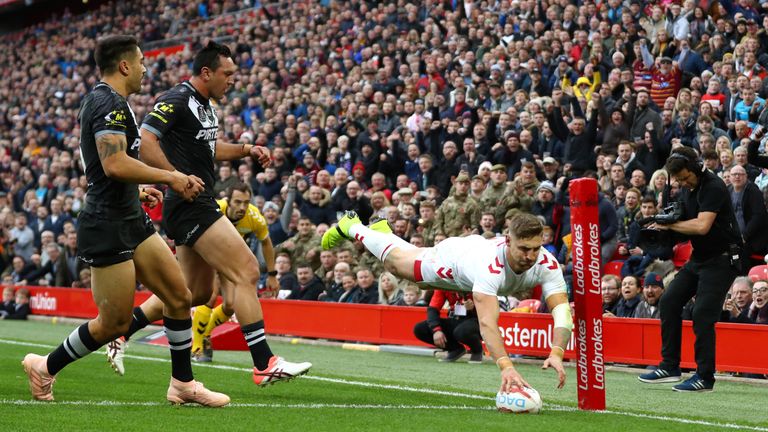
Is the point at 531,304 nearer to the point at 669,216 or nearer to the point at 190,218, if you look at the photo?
the point at 669,216

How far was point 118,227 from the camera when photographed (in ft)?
25.3

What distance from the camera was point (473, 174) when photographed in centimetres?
1870

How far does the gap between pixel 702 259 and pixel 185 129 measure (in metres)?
4.73

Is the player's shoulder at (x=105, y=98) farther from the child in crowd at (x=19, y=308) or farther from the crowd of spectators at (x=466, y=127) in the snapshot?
the child in crowd at (x=19, y=308)

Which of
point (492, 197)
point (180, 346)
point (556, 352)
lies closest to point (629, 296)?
point (492, 197)

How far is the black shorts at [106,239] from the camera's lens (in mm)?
7672

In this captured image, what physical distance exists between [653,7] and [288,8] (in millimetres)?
15405

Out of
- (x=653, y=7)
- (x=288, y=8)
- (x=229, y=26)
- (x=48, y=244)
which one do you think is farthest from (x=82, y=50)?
(x=653, y=7)

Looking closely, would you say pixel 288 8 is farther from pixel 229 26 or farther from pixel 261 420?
pixel 261 420

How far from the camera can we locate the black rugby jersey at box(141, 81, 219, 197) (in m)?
8.75

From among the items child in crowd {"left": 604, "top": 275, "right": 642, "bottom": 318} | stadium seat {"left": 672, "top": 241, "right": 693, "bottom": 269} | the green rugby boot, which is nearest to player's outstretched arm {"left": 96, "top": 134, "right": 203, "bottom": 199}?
the green rugby boot

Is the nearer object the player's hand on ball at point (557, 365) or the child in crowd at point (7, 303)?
the player's hand on ball at point (557, 365)

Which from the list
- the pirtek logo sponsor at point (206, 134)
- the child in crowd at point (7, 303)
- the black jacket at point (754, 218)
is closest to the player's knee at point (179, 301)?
the pirtek logo sponsor at point (206, 134)

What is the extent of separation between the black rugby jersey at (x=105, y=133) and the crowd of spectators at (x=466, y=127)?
4.96 metres
